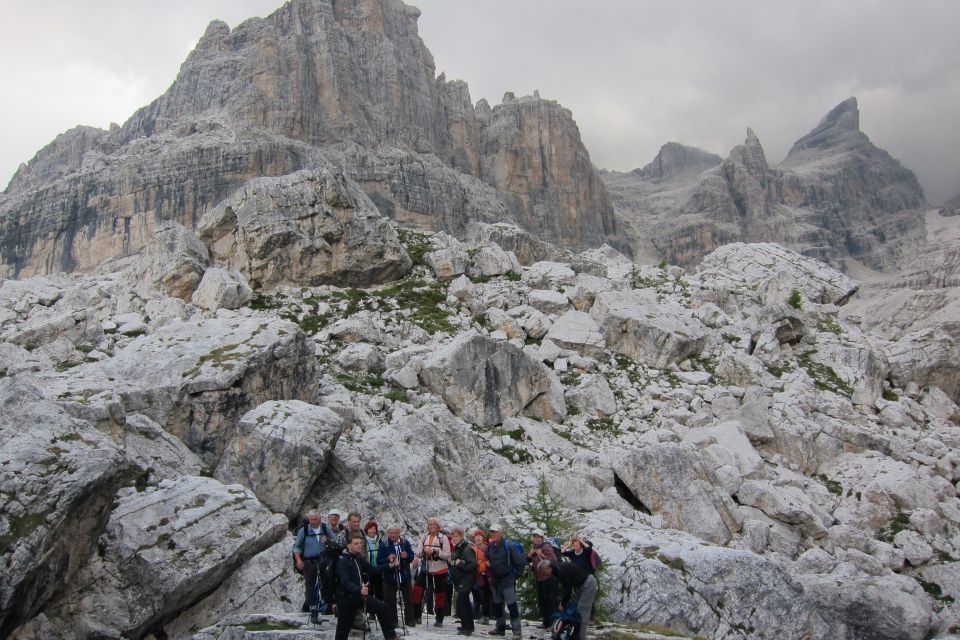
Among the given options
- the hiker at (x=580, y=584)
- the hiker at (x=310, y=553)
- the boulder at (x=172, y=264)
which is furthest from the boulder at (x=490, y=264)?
the hiker at (x=580, y=584)

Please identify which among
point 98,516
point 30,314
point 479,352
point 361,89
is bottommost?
point 98,516

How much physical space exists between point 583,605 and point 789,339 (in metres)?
34.2

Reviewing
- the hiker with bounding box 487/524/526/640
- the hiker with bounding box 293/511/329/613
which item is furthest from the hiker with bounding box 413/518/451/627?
the hiker with bounding box 293/511/329/613

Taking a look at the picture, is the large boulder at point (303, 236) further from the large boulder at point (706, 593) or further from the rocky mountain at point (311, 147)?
the rocky mountain at point (311, 147)

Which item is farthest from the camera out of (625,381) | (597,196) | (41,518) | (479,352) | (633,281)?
(597,196)

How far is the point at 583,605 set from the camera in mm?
11492

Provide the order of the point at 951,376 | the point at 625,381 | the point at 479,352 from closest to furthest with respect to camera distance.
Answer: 1. the point at 479,352
2. the point at 625,381
3. the point at 951,376

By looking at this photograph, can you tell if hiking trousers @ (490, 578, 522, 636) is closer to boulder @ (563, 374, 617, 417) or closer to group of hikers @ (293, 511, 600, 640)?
group of hikers @ (293, 511, 600, 640)

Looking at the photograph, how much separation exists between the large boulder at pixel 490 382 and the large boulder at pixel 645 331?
785 centimetres

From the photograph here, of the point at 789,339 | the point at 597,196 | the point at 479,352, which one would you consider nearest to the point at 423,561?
the point at 479,352

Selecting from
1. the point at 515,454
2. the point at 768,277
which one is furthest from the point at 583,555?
the point at 768,277

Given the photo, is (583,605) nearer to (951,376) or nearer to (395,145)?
(951,376)

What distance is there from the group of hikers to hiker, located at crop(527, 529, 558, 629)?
0.06 ft

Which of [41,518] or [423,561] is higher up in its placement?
[41,518]
